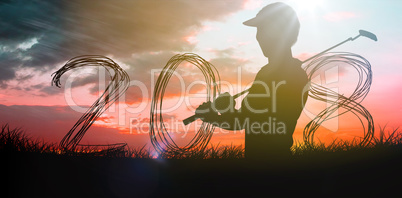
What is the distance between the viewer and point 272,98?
6.00 meters

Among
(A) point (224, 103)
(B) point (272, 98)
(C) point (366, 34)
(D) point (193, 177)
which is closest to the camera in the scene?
(D) point (193, 177)

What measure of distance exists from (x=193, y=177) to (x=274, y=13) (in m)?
2.78

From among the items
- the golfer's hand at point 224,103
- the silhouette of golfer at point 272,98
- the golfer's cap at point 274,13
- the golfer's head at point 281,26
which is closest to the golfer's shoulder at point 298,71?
the silhouette of golfer at point 272,98

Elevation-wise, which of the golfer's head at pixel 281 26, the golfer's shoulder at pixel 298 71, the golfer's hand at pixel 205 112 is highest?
the golfer's head at pixel 281 26

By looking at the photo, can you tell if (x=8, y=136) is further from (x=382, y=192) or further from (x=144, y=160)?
(x=382, y=192)

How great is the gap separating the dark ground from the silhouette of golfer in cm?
35

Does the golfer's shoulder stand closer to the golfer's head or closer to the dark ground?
the golfer's head

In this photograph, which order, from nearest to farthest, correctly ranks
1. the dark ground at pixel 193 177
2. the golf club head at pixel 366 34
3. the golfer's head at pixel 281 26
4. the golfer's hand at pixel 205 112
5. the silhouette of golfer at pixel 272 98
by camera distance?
the dark ground at pixel 193 177, the silhouette of golfer at pixel 272 98, the golfer's head at pixel 281 26, the golfer's hand at pixel 205 112, the golf club head at pixel 366 34

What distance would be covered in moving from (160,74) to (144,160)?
4.92 feet

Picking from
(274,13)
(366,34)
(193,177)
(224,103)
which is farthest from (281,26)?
(193,177)

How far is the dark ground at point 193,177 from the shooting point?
5520 millimetres

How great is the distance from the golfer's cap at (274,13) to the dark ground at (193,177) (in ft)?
7.17

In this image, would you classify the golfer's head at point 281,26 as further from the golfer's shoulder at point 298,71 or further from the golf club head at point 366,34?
the golf club head at point 366,34

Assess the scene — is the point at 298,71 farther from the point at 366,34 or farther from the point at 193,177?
the point at 193,177
